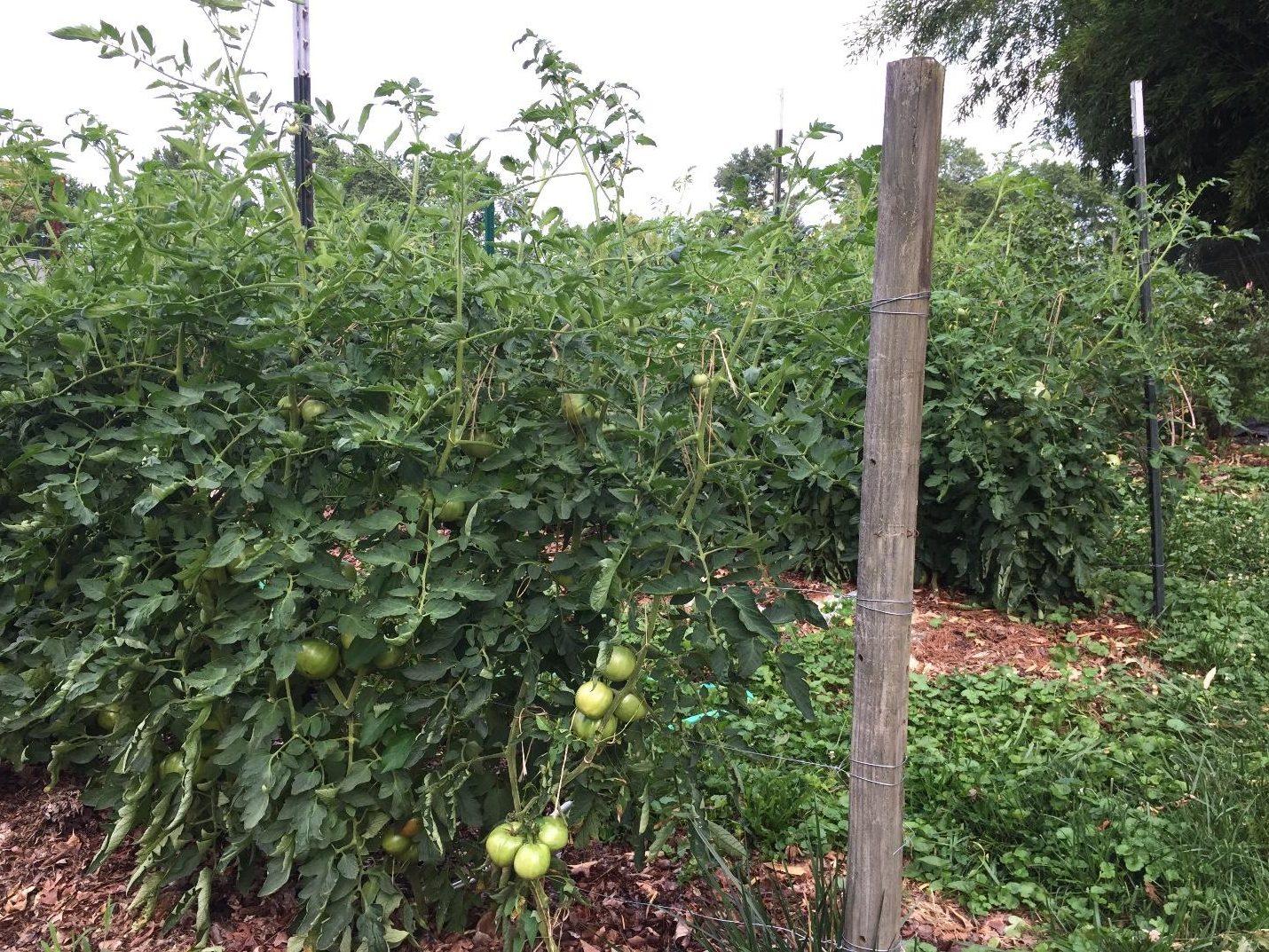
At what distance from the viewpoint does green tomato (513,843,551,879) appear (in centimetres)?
165

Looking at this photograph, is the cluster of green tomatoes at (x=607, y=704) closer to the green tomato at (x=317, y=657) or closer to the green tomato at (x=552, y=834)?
the green tomato at (x=552, y=834)

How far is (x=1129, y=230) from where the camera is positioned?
13.2 ft

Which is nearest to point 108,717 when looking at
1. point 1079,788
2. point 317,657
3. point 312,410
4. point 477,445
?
point 317,657

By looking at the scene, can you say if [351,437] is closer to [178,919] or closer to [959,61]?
[178,919]

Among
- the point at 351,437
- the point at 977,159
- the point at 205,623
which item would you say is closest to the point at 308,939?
the point at 205,623

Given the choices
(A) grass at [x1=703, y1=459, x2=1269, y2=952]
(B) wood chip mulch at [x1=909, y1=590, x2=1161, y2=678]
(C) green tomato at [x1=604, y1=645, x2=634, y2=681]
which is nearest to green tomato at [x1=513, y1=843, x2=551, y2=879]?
(C) green tomato at [x1=604, y1=645, x2=634, y2=681]

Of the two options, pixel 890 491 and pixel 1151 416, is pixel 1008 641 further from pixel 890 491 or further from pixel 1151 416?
pixel 890 491

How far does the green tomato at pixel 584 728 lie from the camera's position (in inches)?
69.2

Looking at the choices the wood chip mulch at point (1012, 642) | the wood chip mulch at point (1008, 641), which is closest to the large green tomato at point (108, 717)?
the wood chip mulch at point (1008, 641)

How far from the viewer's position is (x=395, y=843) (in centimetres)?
194

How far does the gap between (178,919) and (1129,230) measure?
13.8ft

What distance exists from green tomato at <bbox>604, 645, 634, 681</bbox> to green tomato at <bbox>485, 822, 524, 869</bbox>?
34 centimetres

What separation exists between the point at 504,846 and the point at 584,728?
251 millimetres

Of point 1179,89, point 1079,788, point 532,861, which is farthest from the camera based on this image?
point 1179,89
